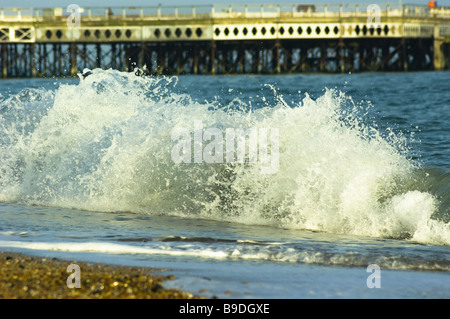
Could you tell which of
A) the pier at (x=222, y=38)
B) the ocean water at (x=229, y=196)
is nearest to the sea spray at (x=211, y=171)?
the ocean water at (x=229, y=196)

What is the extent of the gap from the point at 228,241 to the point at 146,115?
4.29m

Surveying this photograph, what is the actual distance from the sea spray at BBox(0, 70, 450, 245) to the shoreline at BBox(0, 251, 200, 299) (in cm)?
Result: 294

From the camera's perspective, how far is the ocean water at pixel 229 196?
559cm

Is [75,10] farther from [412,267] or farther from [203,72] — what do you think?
[412,267]

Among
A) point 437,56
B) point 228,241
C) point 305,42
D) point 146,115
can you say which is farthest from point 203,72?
point 228,241

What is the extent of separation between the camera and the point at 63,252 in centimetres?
602

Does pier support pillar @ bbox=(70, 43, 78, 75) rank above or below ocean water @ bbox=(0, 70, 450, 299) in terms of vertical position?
above

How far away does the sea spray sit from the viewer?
7.86 meters

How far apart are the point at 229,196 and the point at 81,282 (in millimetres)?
3862

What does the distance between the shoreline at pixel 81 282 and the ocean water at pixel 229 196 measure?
0.19m

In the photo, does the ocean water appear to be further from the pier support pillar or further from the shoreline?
the pier support pillar

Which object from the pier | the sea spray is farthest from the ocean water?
the pier

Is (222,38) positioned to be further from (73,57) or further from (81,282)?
(81,282)

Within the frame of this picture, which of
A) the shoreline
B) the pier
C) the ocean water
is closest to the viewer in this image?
the shoreline
